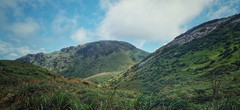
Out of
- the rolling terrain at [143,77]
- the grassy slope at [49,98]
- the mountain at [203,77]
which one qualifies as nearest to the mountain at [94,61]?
the rolling terrain at [143,77]

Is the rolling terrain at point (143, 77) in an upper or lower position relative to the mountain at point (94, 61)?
lower

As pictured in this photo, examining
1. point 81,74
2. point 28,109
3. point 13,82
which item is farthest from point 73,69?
point 28,109

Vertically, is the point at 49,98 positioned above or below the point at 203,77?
above

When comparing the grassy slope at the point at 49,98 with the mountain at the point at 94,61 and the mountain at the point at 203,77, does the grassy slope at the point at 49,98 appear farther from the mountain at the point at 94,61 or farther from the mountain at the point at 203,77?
the mountain at the point at 94,61

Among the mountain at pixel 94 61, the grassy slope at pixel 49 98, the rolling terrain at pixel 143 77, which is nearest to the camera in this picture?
the rolling terrain at pixel 143 77

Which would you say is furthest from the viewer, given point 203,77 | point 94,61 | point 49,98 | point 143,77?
point 94,61

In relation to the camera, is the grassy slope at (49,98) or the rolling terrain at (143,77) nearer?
the rolling terrain at (143,77)

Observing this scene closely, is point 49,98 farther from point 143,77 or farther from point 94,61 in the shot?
point 94,61

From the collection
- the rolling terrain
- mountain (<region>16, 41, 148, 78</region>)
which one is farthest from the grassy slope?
mountain (<region>16, 41, 148, 78</region>)

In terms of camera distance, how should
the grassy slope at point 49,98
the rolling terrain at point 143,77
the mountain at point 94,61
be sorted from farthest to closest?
1. the mountain at point 94,61
2. the grassy slope at point 49,98
3. the rolling terrain at point 143,77

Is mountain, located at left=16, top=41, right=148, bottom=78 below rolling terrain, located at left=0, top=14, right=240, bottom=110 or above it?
above

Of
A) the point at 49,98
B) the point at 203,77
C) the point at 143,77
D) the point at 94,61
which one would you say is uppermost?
the point at 94,61

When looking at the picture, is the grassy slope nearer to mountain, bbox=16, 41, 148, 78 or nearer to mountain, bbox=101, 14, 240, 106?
mountain, bbox=101, 14, 240, 106

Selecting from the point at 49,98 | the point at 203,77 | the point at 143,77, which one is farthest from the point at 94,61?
the point at 49,98
